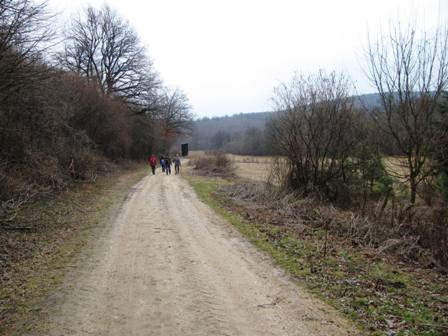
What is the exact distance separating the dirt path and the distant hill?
28.4 ft

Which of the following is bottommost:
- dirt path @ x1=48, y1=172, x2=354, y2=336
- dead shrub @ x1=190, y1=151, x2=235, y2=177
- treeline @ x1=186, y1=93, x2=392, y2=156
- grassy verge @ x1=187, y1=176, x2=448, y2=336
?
grassy verge @ x1=187, y1=176, x2=448, y2=336

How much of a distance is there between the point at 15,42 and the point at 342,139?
12690 millimetres

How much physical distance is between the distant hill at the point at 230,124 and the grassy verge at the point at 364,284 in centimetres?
710

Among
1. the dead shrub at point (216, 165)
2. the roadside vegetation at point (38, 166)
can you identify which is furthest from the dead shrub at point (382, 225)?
the dead shrub at point (216, 165)

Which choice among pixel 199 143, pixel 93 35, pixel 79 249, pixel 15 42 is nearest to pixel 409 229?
pixel 79 249

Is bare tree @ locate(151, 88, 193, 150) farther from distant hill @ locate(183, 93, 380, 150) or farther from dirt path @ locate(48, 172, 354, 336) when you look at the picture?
dirt path @ locate(48, 172, 354, 336)

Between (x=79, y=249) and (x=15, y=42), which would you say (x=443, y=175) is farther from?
(x=15, y=42)

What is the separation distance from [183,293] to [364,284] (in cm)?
324

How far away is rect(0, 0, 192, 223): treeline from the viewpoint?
998cm

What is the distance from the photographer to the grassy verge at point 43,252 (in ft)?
15.8

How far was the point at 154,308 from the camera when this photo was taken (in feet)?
16.1

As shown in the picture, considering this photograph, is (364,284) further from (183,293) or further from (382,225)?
(382,225)

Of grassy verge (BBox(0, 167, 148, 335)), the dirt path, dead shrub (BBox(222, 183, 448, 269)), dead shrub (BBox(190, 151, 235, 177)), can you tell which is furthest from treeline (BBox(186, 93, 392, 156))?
the dirt path

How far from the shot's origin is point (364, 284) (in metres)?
6.11
